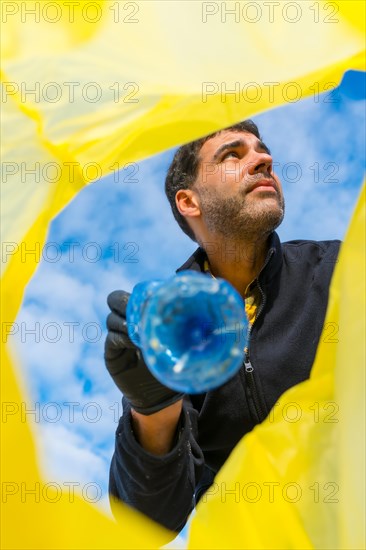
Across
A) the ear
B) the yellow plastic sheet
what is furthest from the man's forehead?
the yellow plastic sheet

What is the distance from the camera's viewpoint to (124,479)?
140 centimetres

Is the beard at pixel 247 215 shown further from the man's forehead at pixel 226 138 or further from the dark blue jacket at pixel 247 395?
the man's forehead at pixel 226 138

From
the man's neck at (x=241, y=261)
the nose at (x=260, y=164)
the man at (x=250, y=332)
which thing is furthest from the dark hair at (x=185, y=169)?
the man's neck at (x=241, y=261)

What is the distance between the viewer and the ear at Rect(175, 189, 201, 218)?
1.98m

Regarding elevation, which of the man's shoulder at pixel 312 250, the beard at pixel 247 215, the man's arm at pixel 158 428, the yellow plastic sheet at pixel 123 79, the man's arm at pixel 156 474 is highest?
the yellow plastic sheet at pixel 123 79

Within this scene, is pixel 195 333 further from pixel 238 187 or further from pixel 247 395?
pixel 238 187

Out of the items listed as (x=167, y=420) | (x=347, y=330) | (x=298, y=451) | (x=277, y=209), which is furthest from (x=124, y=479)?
(x=277, y=209)

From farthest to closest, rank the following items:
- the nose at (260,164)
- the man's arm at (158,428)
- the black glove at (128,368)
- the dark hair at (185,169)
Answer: the dark hair at (185,169)
the nose at (260,164)
the man's arm at (158,428)
the black glove at (128,368)

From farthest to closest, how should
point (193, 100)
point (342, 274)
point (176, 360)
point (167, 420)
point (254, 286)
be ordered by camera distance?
point (254, 286) → point (167, 420) → point (193, 100) → point (342, 274) → point (176, 360)

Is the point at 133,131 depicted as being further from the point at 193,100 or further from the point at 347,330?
the point at 347,330

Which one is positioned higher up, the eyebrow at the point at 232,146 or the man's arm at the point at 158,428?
the eyebrow at the point at 232,146

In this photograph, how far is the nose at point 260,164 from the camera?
175cm

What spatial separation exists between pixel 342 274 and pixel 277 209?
69 centimetres

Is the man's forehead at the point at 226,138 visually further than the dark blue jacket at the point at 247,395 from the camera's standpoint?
Yes
